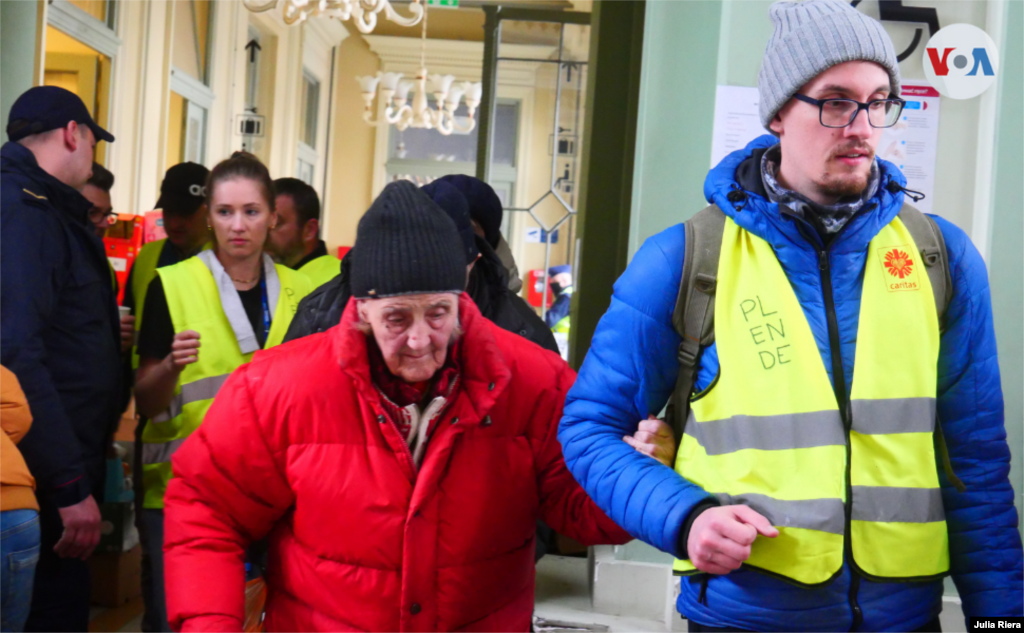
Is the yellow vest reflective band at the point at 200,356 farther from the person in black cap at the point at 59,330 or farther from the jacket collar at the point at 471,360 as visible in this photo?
the jacket collar at the point at 471,360

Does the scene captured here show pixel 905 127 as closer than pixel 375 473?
No

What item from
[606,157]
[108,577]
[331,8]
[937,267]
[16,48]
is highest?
[331,8]

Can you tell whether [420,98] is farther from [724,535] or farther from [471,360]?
[724,535]

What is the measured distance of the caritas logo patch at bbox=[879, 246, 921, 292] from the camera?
1.31 m

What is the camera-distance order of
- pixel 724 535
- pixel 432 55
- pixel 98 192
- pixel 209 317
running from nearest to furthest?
pixel 724 535 < pixel 209 317 < pixel 98 192 < pixel 432 55

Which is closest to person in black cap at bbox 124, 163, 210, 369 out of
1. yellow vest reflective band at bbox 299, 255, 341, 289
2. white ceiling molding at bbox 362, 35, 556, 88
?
yellow vest reflective band at bbox 299, 255, 341, 289

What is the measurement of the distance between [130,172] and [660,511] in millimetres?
6725

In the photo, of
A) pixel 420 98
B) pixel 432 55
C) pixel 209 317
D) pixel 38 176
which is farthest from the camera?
pixel 432 55

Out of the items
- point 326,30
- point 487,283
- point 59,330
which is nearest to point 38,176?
point 59,330

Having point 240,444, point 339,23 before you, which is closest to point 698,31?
point 240,444

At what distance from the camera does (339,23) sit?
12805 mm

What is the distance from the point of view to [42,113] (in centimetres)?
253

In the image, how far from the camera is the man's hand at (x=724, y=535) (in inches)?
45.4

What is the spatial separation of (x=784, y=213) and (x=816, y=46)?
0.24 metres
